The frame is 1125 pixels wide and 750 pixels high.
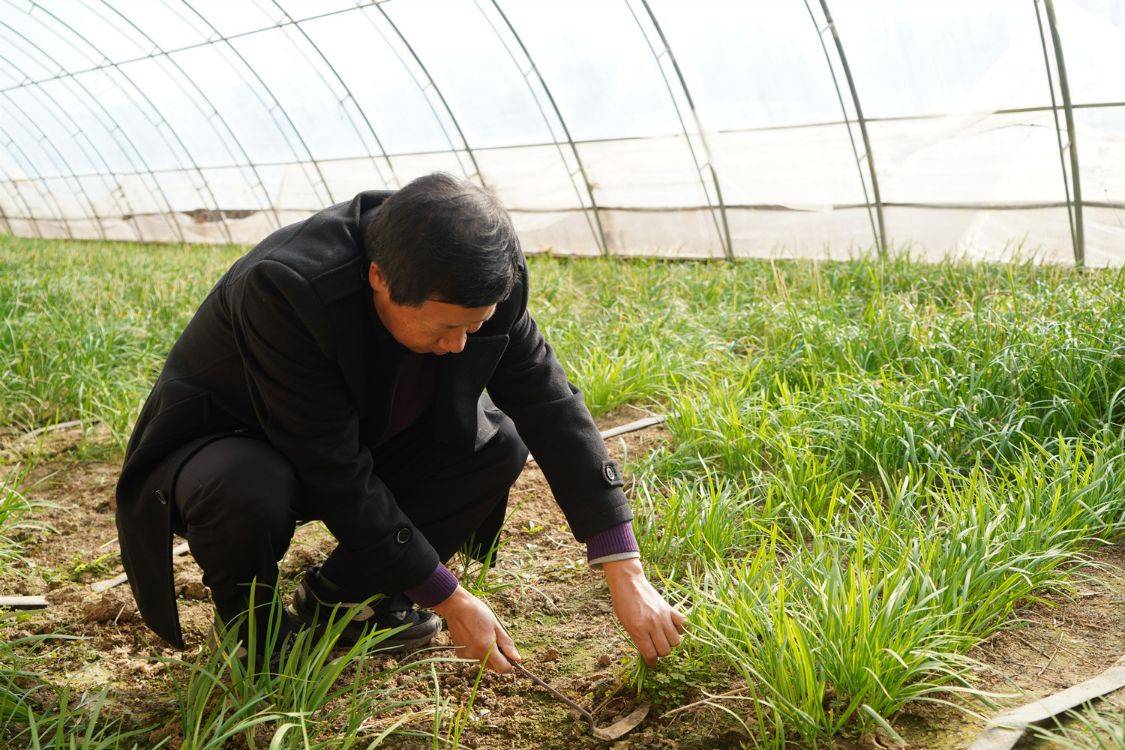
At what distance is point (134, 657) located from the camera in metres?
A: 2.29

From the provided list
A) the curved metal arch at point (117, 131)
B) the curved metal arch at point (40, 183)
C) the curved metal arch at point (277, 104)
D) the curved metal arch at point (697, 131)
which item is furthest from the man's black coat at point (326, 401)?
the curved metal arch at point (40, 183)

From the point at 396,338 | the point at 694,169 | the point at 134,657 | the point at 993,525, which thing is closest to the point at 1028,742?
the point at 993,525

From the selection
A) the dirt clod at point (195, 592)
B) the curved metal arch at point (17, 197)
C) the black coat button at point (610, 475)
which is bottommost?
the curved metal arch at point (17, 197)

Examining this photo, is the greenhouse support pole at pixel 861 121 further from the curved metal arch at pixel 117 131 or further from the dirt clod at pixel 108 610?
the curved metal arch at pixel 117 131

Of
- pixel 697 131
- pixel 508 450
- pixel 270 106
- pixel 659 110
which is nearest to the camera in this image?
pixel 508 450

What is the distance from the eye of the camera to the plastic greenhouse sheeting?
6.15m

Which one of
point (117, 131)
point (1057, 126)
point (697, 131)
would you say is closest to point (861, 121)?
point (1057, 126)

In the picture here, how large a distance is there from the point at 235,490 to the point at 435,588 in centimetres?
45

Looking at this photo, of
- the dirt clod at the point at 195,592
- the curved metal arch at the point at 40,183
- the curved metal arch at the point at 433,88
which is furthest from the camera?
the curved metal arch at the point at 40,183

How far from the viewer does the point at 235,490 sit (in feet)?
6.12

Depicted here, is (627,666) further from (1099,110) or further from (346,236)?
(1099,110)

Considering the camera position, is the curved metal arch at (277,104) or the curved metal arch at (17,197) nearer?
the curved metal arch at (277,104)

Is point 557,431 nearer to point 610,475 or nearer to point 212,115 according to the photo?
point 610,475

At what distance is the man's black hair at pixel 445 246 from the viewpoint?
1.64m
